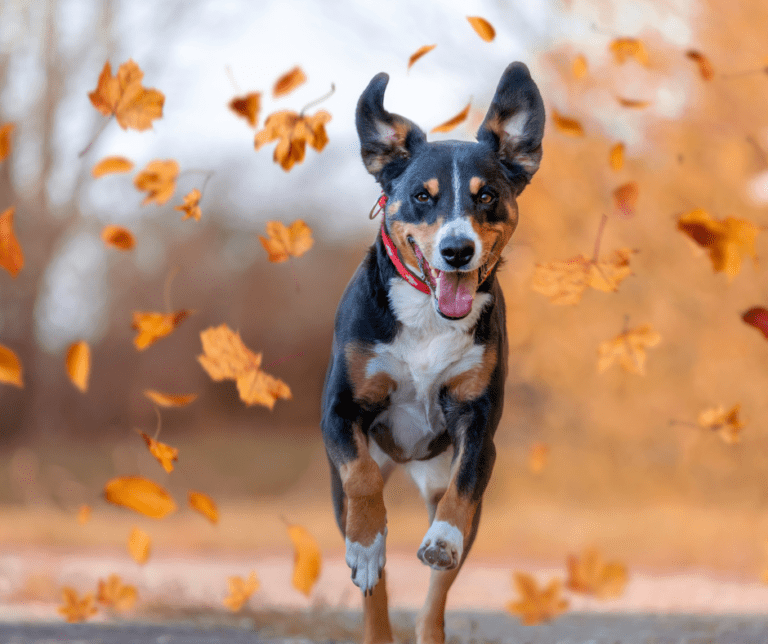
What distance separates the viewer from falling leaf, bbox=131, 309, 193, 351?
448cm

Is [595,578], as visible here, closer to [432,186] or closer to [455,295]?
[455,295]

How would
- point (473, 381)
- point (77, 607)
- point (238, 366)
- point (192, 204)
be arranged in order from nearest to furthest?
point (473, 381), point (192, 204), point (238, 366), point (77, 607)

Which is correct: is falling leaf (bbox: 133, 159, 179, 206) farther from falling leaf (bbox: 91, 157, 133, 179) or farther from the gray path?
the gray path

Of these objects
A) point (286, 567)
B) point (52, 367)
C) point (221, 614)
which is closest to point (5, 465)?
point (52, 367)

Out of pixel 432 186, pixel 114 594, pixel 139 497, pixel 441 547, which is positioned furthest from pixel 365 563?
pixel 114 594

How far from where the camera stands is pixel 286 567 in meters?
10.7

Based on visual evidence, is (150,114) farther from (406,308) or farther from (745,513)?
(745,513)

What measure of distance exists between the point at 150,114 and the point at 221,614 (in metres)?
3.84

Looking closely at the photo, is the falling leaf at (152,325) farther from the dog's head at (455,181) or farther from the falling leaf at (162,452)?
the dog's head at (455,181)

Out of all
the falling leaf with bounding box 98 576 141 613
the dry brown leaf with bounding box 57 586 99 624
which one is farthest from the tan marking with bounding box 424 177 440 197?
the falling leaf with bounding box 98 576 141 613

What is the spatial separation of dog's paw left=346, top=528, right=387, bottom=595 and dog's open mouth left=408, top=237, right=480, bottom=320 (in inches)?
36.8

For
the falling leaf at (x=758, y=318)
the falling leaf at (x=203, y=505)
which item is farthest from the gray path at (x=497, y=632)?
the falling leaf at (x=758, y=318)

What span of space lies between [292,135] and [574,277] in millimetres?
1608

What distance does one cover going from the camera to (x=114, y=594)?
5.57m
